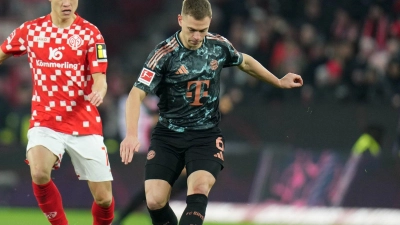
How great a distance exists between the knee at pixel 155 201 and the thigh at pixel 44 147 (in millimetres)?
1077

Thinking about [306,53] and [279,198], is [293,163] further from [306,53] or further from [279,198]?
[306,53]

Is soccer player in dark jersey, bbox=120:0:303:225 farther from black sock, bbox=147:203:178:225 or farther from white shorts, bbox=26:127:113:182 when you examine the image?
white shorts, bbox=26:127:113:182

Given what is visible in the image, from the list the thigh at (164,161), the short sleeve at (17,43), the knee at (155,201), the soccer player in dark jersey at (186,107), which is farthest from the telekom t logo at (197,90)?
the short sleeve at (17,43)

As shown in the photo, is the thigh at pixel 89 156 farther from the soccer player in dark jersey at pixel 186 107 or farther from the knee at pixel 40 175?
the soccer player in dark jersey at pixel 186 107

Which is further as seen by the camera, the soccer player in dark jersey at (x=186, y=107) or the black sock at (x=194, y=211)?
the soccer player in dark jersey at (x=186, y=107)

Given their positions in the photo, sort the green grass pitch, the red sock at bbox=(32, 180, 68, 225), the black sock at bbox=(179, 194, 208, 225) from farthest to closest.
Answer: the green grass pitch, the red sock at bbox=(32, 180, 68, 225), the black sock at bbox=(179, 194, 208, 225)

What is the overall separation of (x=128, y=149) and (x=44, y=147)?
1283 millimetres

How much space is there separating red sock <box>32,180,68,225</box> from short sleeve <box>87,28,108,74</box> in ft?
3.62

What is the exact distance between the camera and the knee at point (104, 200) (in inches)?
324

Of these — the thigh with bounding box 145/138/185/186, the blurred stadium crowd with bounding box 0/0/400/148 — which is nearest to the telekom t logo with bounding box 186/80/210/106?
the thigh with bounding box 145/138/185/186

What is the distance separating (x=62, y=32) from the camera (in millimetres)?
8109

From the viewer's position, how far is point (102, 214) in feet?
27.6

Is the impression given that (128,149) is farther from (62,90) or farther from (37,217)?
(37,217)

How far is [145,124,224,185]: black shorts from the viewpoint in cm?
749
